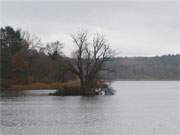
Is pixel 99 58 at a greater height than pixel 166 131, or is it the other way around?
pixel 99 58

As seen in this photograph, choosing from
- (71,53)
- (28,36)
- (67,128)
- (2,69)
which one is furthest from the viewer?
(28,36)

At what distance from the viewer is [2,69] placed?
95.8 m

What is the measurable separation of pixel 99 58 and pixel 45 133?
52155mm

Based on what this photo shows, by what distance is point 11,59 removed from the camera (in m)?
96.3

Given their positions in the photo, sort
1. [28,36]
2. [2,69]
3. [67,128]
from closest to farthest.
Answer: [67,128], [2,69], [28,36]

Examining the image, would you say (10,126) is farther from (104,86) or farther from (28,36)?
(28,36)

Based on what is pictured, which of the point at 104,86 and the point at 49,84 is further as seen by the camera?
the point at 49,84

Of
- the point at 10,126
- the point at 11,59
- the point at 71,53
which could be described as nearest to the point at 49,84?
the point at 11,59

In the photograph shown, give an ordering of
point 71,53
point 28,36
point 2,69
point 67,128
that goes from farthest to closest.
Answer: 1. point 28,36
2. point 2,69
3. point 71,53
4. point 67,128

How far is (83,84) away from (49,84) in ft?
81.7

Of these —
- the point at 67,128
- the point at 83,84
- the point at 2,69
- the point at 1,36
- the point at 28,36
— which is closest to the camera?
the point at 67,128

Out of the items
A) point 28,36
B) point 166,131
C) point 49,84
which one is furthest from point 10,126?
point 28,36

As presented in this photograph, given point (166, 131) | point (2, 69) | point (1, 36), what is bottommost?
point (166, 131)

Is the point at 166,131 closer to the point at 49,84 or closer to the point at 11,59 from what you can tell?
the point at 11,59
